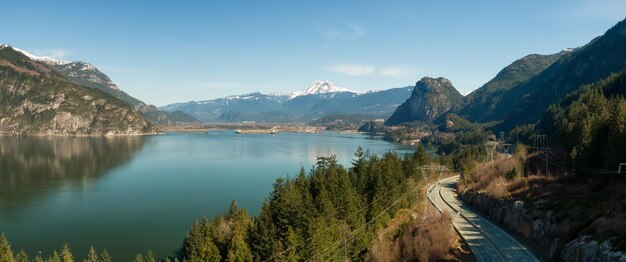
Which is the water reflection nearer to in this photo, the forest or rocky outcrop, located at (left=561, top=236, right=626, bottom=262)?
the forest

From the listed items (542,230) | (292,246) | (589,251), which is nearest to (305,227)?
(292,246)

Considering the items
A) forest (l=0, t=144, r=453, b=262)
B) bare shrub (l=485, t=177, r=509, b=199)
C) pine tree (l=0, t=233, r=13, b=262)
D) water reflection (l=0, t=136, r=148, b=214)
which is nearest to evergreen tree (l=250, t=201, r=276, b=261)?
forest (l=0, t=144, r=453, b=262)

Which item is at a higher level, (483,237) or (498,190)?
(498,190)

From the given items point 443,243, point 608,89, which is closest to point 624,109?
point 443,243

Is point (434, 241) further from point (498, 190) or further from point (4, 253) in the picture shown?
point (4, 253)

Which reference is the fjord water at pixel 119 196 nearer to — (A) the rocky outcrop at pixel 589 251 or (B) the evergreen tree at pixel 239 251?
(B) the evergreen tree at pixel 239 251

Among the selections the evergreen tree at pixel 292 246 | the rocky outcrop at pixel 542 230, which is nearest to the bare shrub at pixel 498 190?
the rocky outcrop at pixel 542 230
